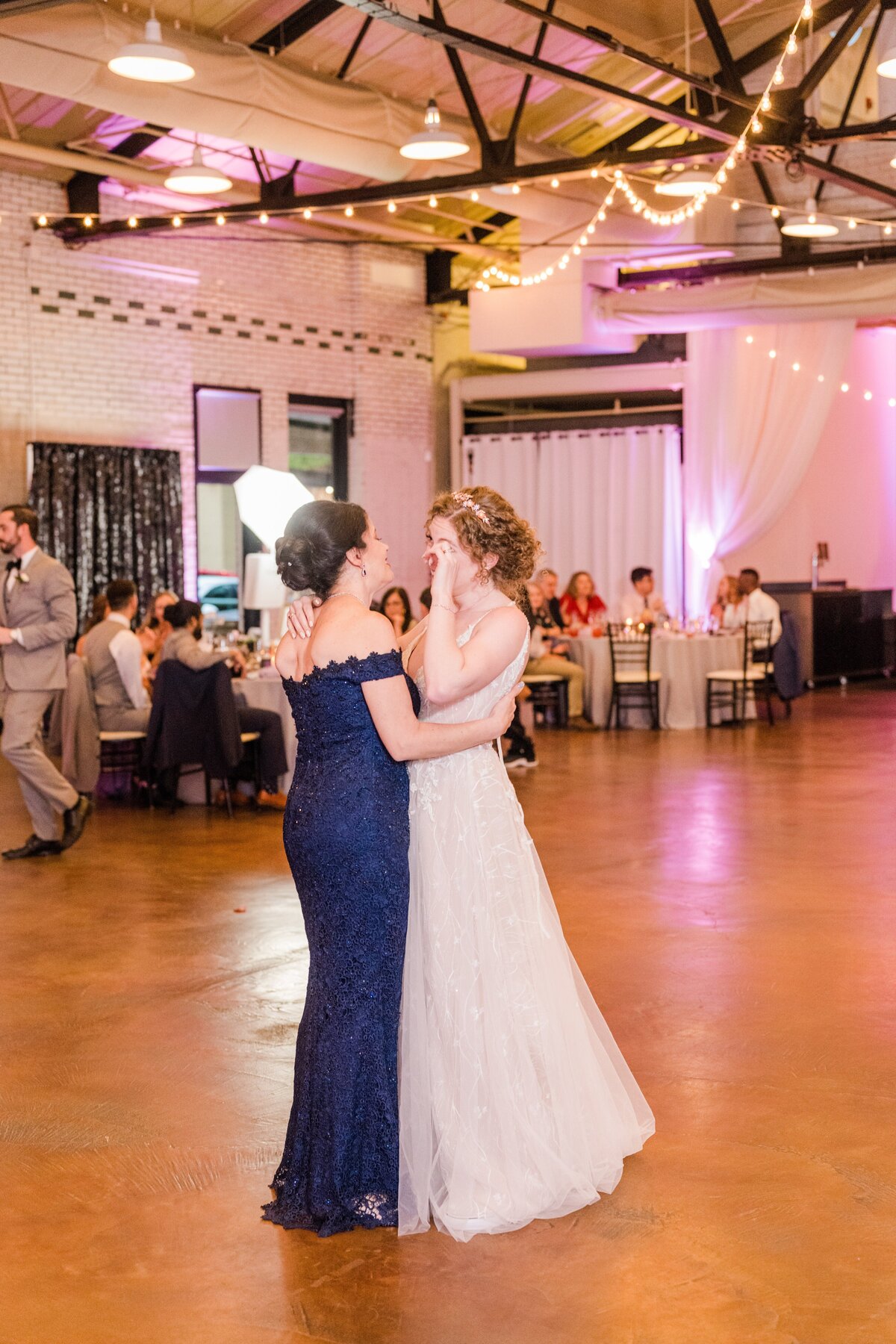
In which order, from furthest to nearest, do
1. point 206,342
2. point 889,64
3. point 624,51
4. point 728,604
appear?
point 206,342, point 728,604, point 624,51, point 889,64

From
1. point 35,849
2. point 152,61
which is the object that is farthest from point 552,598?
point 152,61

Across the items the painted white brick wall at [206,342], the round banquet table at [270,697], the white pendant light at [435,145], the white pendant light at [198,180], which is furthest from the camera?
the painted white brick wall at [206,342]

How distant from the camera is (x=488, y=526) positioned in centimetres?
315

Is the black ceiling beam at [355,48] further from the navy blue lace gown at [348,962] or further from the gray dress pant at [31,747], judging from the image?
the navy blue lace gown at [348,962]

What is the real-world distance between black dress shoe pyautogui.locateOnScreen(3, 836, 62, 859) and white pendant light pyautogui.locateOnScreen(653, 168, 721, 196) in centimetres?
593

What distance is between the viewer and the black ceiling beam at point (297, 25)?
33.6ft

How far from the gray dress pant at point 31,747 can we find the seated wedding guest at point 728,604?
7.16 meters

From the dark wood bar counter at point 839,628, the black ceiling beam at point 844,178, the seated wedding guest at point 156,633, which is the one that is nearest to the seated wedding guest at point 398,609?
the seated wedding guest at point 156,633

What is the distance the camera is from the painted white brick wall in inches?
460

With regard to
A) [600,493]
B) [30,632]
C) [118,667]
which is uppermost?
[600,493]

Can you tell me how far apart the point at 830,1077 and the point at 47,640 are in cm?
396

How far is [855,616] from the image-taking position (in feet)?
52.3

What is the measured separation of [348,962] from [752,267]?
11.8 meters

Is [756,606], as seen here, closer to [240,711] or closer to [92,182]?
[240,711]
